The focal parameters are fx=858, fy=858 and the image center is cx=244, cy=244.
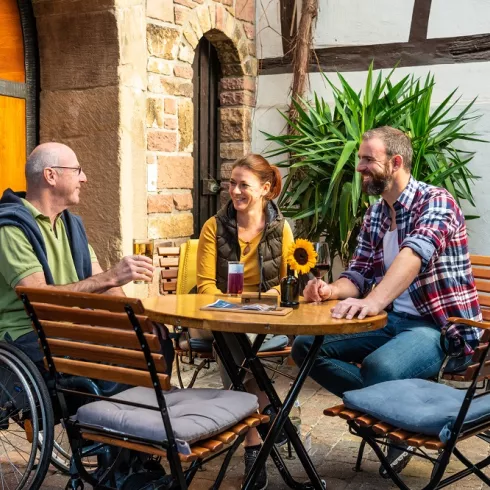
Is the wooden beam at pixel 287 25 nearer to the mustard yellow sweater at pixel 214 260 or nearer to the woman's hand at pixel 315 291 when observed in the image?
the mustard yellow sweater at pixel 214 260

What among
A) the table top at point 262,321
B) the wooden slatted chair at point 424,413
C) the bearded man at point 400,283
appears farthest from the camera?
the bearded man at point 400,283

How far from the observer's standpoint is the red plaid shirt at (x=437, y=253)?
331cm

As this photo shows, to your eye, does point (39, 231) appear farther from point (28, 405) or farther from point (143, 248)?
point (28, 405)

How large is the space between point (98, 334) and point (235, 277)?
960 mm

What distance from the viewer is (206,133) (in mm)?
6340

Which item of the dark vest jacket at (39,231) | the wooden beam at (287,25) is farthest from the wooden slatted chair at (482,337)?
the wooden beam at (287,25)

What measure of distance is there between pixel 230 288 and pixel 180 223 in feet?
7.69

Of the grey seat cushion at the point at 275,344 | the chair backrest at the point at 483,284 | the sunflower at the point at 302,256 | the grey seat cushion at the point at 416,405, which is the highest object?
the sunflower at the point at 302,256

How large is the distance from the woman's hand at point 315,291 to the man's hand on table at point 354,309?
320mm

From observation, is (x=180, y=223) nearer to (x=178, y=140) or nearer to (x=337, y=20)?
(x=178, y=140)

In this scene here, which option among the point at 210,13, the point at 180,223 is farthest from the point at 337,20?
the point at 180,223

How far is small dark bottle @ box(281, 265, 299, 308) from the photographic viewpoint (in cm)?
312

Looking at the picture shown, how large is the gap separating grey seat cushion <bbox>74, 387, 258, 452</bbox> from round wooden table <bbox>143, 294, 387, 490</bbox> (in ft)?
0.71

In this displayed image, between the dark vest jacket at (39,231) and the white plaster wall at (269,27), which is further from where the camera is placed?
the white plaster wall at (269,27)
